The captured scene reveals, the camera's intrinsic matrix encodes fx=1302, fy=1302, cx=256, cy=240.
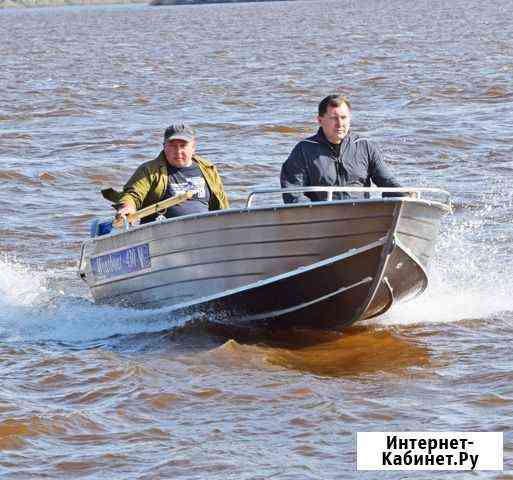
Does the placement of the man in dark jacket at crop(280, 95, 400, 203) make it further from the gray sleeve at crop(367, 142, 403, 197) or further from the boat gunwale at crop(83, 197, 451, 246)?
the boat gunwale at crop(83, 197, 451, 246)

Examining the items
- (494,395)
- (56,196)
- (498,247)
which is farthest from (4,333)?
(56,196)

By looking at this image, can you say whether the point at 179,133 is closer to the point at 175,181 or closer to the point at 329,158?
the point at 175,181

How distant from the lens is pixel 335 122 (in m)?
9.16

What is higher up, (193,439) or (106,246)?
(106,246)

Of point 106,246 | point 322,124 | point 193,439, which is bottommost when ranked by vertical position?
point 193,439

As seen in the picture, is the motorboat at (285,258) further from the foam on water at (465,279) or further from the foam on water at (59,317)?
the foam on water at (465,279)

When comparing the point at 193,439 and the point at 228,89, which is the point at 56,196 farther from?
the point at 228,89

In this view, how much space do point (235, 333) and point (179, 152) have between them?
4.69 feet

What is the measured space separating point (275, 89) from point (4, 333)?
18576 millimetres

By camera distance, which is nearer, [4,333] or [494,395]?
[494,395]

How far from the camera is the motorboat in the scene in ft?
28.5

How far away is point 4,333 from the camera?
1020 cm

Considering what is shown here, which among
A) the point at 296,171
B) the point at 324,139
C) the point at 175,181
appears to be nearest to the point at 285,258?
the point at 296,171

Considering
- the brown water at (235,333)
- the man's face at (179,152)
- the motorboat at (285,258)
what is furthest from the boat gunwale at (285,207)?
the brown water at (235,333)
